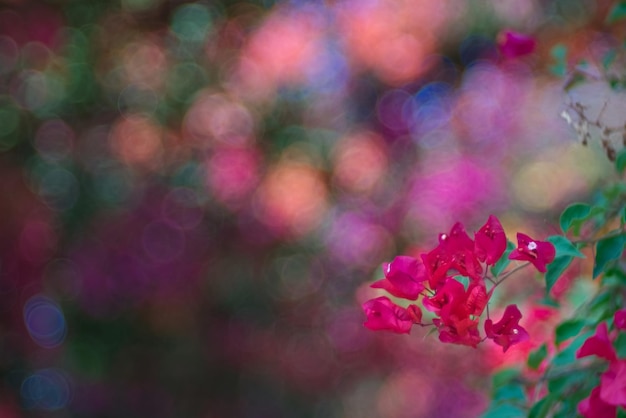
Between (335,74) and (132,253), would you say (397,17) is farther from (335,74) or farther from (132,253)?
(132,253)

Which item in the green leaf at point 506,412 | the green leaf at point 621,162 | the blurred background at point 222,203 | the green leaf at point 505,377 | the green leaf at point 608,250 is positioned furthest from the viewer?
the blurred background at point 222,203

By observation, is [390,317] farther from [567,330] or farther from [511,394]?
[511,394]

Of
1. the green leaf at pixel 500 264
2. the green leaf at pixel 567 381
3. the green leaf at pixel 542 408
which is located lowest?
the green leaf at pixel 567 381

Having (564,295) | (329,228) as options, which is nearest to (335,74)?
(329,228)

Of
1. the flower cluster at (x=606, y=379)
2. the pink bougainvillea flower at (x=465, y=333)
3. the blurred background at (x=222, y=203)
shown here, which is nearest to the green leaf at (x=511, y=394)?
the flower cluster at (x=606, y=379)

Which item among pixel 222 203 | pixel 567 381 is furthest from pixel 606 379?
pixel 222 203

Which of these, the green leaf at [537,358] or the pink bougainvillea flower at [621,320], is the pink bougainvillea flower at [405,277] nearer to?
the pink bougainvillea flower at [621,320]

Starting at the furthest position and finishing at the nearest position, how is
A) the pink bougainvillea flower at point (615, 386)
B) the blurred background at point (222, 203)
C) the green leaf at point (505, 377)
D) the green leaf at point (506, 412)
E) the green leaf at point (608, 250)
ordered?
1. the blurred background at point (222, 203)
2. the green leaf at point (505, 377)
3. the green leaf at point (506, 412)
4. the green leaf at point (608, 250)
5. the pink bougainvillea flower at point (615, 386)
